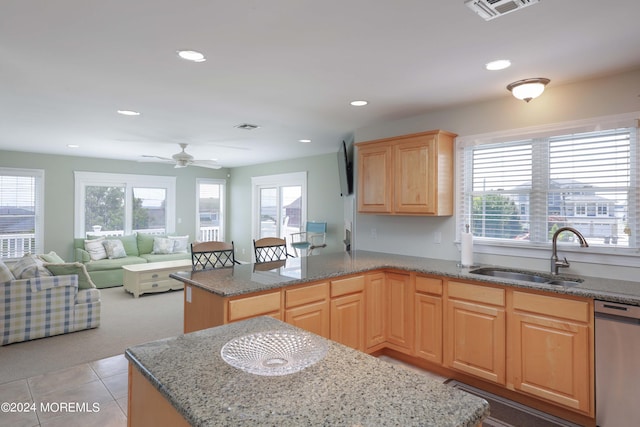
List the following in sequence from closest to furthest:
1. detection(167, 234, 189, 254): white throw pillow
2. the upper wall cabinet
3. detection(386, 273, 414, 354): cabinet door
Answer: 1. detection(386, 273, 414, 354): cabinet door
2. the upper wall cabinet
3. detection(167, 234, 189, 254): white throw pillow

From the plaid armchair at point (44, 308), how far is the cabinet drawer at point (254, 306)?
2.93 m

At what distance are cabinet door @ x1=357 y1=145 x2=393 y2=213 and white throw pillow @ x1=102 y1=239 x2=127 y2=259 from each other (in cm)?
510

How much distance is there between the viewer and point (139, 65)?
102 inches

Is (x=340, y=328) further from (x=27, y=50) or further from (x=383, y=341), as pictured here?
(x=27, y=50)

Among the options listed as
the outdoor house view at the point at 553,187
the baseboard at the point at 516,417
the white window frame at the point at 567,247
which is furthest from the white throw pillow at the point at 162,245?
the baseboard at the point at 516,417

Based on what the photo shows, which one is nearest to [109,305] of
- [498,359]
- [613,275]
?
[498,359]

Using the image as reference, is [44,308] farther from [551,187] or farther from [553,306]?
[551,187]

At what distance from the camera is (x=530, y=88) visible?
2746 millimetres

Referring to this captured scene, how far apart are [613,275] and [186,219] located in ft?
26.1

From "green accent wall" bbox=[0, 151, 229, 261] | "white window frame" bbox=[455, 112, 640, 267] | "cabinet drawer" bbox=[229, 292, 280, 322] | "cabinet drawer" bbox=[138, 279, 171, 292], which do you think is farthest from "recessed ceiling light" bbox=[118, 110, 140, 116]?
"green accent wall" bbox=[0, 151, 229, 261]

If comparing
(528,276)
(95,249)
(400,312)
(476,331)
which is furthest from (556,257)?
(95,249)

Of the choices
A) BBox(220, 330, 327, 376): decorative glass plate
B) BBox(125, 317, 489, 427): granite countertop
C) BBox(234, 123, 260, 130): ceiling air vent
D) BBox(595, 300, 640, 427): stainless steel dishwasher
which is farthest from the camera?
BBox(234, 123, 260, 130): ceiling air vent

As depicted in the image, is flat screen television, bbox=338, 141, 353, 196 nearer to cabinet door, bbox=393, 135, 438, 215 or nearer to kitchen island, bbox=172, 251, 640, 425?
cabinet door, bbox=393, 135, 438, 215

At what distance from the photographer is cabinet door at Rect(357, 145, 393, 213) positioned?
3.80m
